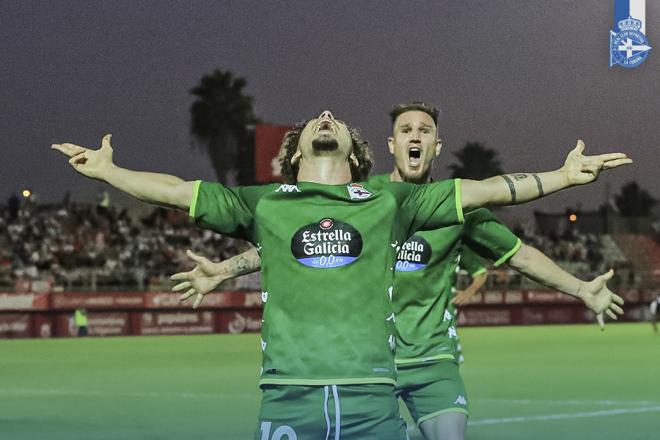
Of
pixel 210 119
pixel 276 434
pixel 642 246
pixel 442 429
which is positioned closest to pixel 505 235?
pixel 442 429

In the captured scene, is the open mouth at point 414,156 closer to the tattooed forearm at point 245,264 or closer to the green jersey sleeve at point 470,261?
the green jersey sleeve at point 470,261

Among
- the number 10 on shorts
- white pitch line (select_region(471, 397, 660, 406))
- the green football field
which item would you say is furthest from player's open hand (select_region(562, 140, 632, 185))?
white pitch line (select_region(471, 397, 660, 406))

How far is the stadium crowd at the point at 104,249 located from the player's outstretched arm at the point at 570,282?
3099 centimetres

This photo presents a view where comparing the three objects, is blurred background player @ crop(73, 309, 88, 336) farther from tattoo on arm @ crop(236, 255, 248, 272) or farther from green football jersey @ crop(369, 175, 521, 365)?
tattoo on arm @ crop(236, 255, 248, 272)

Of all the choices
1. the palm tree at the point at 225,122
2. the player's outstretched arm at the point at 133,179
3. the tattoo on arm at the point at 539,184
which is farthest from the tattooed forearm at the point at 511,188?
the palm tree at the point at 225,122

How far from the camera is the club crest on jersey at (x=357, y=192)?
18.3 feet

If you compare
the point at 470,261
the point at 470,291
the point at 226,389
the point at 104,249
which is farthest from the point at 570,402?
the point at 104,249

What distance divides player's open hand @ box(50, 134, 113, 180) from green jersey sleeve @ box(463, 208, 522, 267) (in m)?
3.33

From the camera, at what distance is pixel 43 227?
155 ft

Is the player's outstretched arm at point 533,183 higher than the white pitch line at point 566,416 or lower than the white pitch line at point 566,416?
higher

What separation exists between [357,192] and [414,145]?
11.5 feet

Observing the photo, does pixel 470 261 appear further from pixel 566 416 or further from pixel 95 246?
pixel 95 246

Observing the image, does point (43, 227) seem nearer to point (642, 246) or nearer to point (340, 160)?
point (642, 246)

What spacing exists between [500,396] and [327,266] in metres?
13.1
